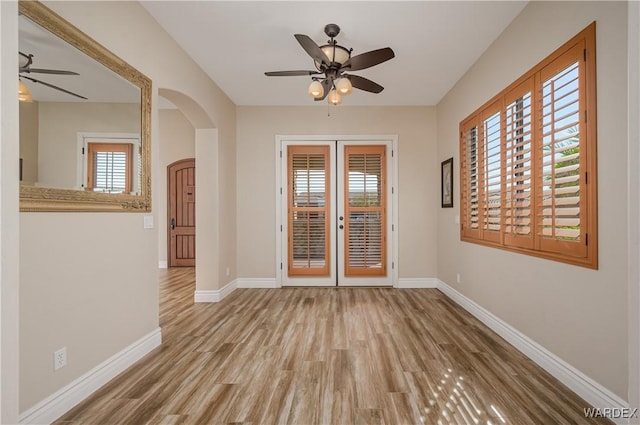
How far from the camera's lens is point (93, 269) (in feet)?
6.66

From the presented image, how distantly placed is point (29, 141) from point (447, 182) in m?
4.37

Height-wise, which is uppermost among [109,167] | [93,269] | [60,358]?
[109,167]

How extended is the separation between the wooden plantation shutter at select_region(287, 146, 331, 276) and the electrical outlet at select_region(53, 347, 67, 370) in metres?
3.28

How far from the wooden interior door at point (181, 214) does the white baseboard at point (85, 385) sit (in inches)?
158

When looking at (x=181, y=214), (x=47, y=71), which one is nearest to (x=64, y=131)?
(x=47, y=71)

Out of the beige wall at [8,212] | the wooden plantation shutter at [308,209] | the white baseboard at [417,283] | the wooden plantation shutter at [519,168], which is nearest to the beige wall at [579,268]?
the wooden plantation shutter at [519,168]

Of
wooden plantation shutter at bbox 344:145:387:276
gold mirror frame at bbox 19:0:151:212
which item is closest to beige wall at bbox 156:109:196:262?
wooden plantation shutter at bbox 344:145:387:276

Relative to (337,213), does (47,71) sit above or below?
above

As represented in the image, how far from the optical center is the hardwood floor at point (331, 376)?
1.74 meters

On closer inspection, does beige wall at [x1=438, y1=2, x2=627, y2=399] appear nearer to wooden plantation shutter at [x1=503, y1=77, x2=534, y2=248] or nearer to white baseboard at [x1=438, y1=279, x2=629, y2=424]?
white baseboard at [x1=438, y1=279, x2=629, y2=424]

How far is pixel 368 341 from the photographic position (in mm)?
2746

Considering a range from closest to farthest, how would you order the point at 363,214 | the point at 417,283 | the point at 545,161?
the point at 545,161, the point at 417,283, the point at 363,214

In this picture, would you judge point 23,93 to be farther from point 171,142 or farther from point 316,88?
point 171,142

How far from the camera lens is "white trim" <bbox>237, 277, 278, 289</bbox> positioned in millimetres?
4809
